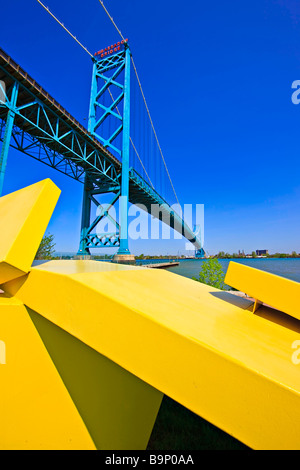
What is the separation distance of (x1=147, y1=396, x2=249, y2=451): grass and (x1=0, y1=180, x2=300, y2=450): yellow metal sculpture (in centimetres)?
32

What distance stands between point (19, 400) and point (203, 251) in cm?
4453

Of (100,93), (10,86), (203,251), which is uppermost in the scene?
(100,93)

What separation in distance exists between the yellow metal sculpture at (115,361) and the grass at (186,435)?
322 millimetres

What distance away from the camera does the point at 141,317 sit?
62cm

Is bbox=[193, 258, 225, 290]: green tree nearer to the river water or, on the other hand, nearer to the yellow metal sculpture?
the river water

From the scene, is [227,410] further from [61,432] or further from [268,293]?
[61,432]

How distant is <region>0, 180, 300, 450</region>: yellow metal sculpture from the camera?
54 cm

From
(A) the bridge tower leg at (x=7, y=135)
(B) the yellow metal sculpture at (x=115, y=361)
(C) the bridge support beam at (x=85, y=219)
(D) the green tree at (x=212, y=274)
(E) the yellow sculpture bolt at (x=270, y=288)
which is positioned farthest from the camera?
(C) the bridge support beam at (x=85, y=219)

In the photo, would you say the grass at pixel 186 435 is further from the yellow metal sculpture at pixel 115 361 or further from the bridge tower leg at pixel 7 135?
the bridge tower leg at pixel 7 135

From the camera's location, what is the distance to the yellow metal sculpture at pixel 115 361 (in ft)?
1.76

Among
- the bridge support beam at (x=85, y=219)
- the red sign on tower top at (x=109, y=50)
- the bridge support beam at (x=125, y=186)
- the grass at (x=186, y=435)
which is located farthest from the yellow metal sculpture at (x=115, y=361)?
the red sign on tower top at (x=109, y=50)

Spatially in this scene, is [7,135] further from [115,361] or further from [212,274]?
[212,274]

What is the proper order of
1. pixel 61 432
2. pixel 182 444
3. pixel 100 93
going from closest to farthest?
1. pixel 61 432
2. pixel 182 444
3. pixel 100 93
